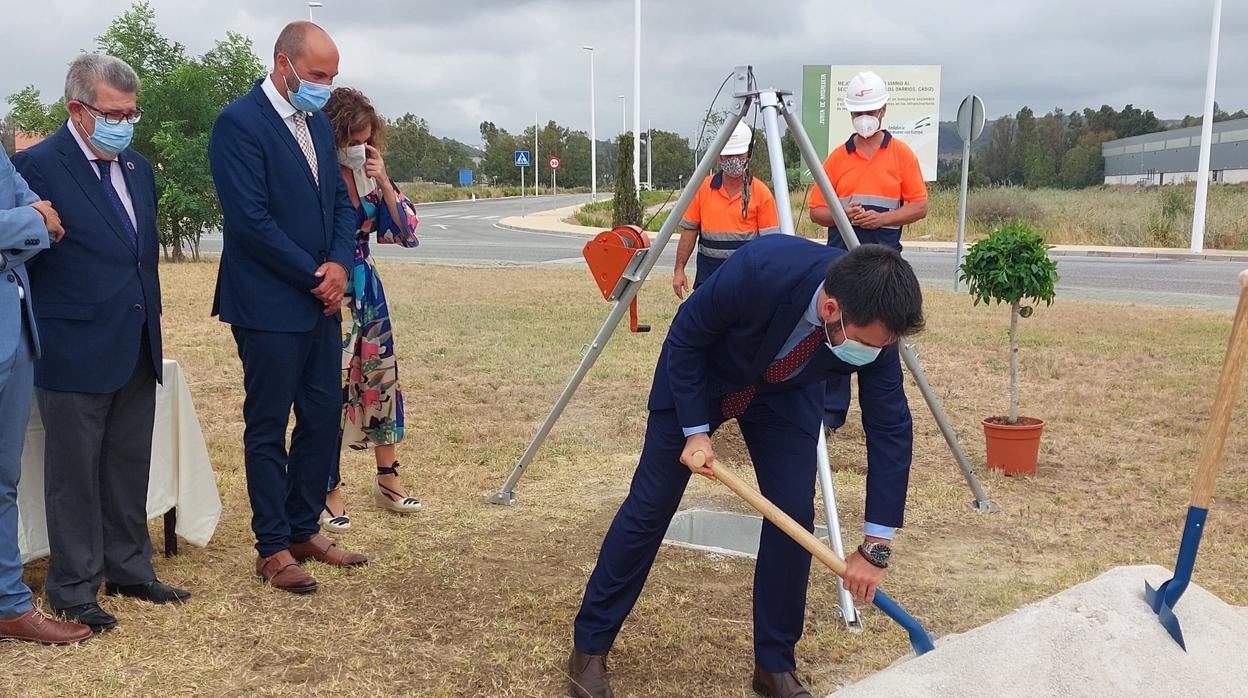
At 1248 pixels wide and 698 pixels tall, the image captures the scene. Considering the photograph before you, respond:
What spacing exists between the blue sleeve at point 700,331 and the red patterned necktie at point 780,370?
0.09 metres

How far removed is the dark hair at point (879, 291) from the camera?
2291mm

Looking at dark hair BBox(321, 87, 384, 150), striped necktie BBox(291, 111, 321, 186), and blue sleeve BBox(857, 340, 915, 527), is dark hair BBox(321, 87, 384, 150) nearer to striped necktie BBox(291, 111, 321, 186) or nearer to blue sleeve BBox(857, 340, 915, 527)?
striped necktie BBox(291, 111, 321, 186)

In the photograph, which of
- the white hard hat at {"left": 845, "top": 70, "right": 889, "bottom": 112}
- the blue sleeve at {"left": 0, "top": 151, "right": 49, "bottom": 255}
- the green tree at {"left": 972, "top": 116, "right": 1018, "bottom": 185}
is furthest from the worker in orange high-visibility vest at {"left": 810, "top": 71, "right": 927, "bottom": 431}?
the green tree at {"left": 972, "top": 116, "right": 1018, "bottom": 185}

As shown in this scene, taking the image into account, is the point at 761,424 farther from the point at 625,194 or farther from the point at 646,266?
the point at 625,194

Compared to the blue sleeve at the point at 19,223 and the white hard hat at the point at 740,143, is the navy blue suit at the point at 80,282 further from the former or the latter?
the white hard hat at the point at 740,143

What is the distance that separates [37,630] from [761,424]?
2.42 m

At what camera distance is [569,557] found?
14.0 feet

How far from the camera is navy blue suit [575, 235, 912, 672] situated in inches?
104

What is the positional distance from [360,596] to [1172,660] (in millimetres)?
2714

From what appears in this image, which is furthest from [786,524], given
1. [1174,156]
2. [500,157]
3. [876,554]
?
[500,157]

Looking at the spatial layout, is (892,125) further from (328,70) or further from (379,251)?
(328,70)

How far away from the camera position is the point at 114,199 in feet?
11.4

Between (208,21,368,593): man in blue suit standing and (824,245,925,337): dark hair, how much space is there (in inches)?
84.2

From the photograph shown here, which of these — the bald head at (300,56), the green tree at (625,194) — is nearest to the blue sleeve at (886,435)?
the bald head at (300,56)
